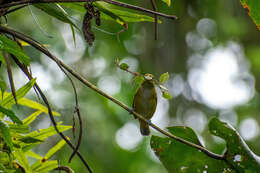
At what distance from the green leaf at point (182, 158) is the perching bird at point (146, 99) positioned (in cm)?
8

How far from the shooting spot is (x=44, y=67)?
13.2ft

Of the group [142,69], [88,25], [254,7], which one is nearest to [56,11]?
[88,25]

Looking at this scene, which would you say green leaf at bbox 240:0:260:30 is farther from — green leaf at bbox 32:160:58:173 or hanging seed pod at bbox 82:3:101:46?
green leaf at bbox 32:160:58:173

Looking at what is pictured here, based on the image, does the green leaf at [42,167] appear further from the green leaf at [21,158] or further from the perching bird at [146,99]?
the perching bird at [146,99]

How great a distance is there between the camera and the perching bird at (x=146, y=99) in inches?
40.0

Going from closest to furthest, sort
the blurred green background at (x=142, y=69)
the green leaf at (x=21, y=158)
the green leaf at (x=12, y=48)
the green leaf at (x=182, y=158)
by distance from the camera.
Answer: the green leaf at (x=12, y=48), the green leaf at (x=21, y=158), the green leaf at (x=182, y=158), the blurred green background at (x=142, y=69)

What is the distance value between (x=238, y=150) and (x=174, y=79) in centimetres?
354

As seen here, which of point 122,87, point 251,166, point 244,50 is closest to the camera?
point 251,166

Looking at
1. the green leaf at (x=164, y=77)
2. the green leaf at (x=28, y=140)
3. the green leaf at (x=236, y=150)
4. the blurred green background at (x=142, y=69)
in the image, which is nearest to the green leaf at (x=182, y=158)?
the green leaf at (x=236, y=150)

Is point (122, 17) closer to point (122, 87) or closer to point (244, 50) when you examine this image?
point (122, 87)

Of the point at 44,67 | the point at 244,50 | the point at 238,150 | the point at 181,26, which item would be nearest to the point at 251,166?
the point at 238,150

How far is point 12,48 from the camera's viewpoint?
785 millimetres

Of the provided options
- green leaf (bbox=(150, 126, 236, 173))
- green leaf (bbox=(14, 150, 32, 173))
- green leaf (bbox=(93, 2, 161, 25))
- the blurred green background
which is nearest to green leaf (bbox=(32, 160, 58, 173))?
green leaf (bbox=(14, 150, 32, 173))

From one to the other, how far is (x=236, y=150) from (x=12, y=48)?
55cm
